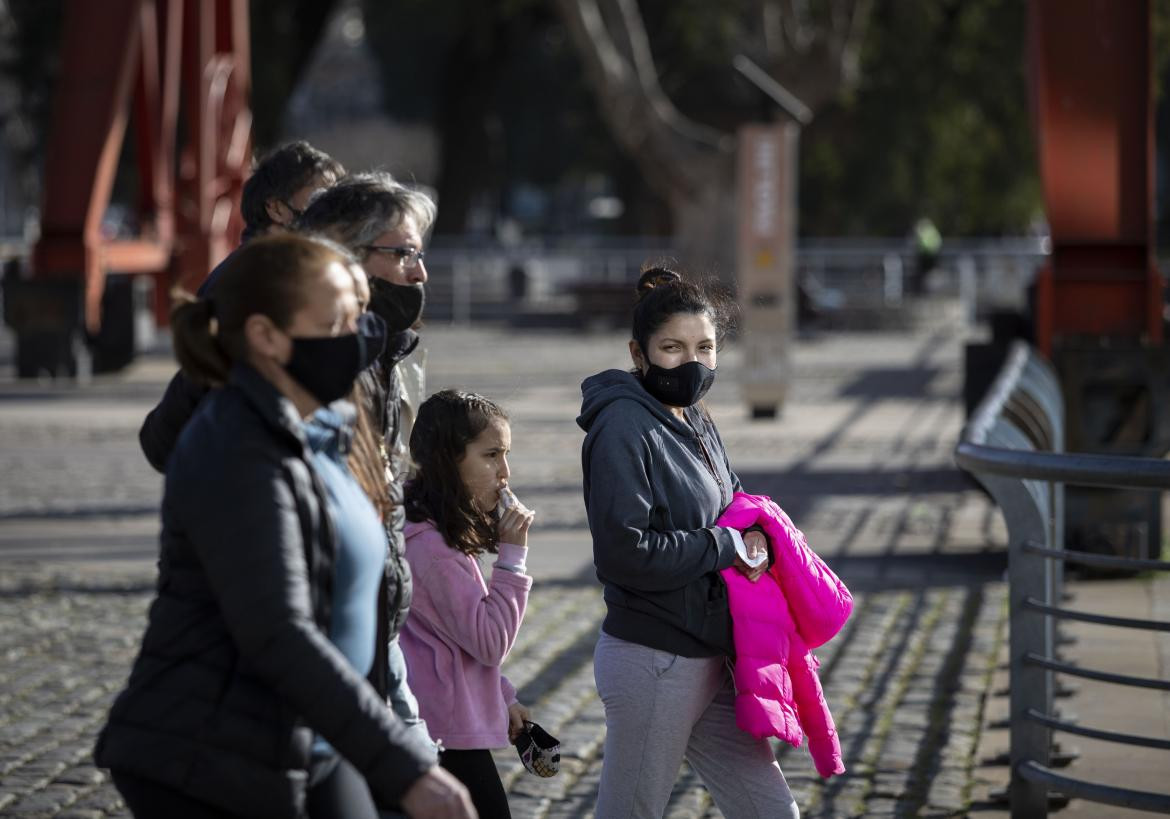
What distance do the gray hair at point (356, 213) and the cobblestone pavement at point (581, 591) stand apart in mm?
870

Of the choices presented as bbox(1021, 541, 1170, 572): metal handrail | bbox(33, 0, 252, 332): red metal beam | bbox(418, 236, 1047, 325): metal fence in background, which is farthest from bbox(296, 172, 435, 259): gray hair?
bbox(418, 236, 1047, 325): metal fence in background

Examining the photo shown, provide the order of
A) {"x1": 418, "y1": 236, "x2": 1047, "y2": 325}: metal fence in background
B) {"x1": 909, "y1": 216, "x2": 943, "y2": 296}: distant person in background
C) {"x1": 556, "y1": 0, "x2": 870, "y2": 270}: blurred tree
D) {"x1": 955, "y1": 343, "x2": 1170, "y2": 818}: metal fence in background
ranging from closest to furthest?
{"x1": 955, "y1": 343, "x2": 1170, "y2": 818}: metal fence in background, {"x1": 556, "y1": 0, "x2": 870, "y2": 270}: blurred tree, {"x1": 418, "y1": 236, "x2": 1047, "y2": 325}: metal fence in background, {"x1": 909, "y1": 216, "x2": 943, "y2": 296}: distant person in background

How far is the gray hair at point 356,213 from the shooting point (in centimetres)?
370

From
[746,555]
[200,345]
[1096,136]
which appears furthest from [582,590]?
[200,345]

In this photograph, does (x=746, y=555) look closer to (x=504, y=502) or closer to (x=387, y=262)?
(x=504, y=502)

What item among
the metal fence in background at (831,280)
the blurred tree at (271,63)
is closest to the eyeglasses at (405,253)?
the metal fence in background at (831,280)

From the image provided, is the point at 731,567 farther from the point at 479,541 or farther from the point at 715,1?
the point at 715,1

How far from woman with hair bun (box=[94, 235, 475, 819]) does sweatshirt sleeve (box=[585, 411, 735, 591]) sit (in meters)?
0.93

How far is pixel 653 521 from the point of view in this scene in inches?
152

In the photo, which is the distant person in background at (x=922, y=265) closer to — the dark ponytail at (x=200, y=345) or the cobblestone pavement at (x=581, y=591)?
the cobblestone pavement at (x=581, y=591)

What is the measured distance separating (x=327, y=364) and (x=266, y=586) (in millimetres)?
355

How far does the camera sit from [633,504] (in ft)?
12.5

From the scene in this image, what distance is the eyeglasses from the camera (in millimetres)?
3715

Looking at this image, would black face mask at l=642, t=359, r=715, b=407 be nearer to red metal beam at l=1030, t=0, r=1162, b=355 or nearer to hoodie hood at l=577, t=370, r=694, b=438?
hoodie hood at l=577, t=370, r=694, b=438
